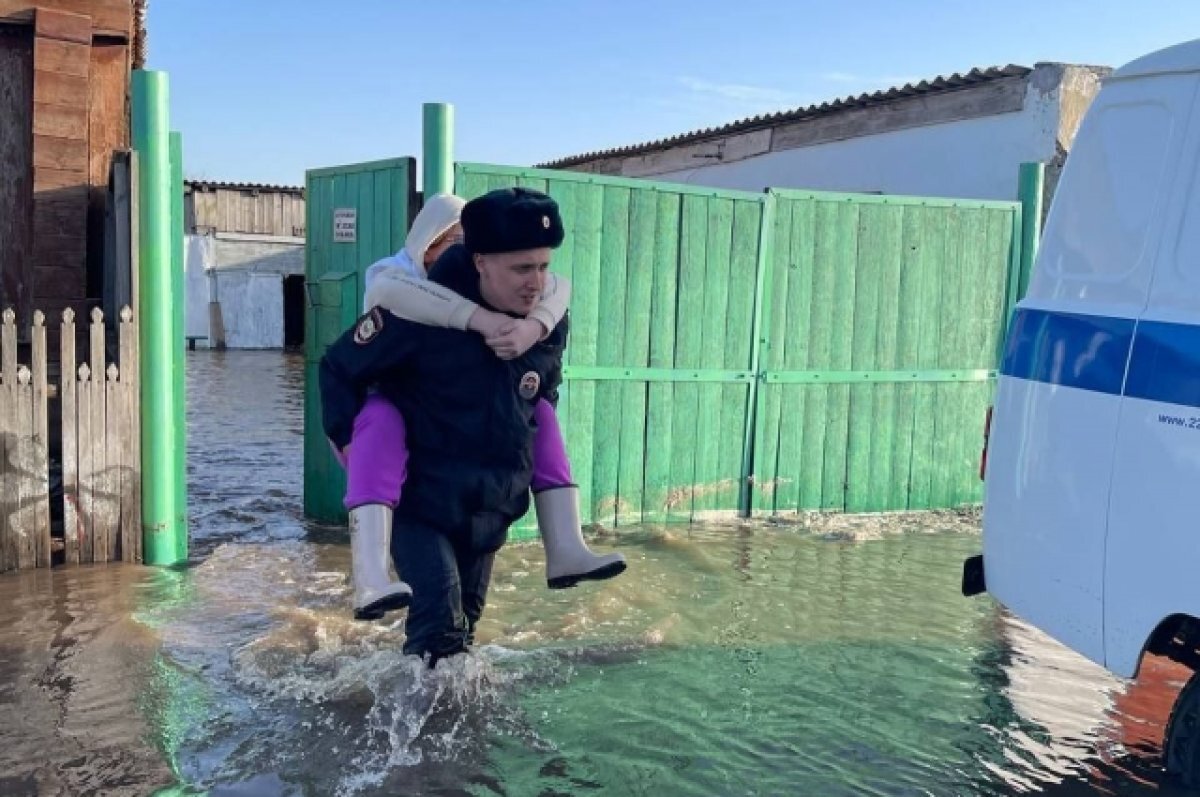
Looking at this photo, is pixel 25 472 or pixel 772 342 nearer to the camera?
pixel 25 472

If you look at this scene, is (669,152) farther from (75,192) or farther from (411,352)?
(411,352)

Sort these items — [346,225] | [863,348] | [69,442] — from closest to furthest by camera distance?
[69,442], [346,225], [863,348]

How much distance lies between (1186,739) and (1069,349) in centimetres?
130

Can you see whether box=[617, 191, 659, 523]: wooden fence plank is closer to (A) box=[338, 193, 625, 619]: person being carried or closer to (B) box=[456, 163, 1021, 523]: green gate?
(B) box=[456, 163, 1021, 523]: green gate

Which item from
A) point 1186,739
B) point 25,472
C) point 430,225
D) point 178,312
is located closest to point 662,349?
point 178,312

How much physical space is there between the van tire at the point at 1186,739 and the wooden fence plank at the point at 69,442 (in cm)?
518

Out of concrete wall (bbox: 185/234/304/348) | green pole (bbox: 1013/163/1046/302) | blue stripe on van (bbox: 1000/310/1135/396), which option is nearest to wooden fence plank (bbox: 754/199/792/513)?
green pole (bbox: 1013/163/1046/302)

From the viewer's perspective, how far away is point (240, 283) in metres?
26.4

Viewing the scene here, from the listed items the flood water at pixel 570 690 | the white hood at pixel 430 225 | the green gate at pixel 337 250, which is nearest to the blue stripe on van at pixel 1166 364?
the flood water at pixel 570 690

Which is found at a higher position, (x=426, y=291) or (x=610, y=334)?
(x=426, y=291)

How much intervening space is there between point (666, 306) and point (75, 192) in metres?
3.75

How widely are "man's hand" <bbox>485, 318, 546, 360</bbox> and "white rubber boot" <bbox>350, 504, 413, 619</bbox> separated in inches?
24.4

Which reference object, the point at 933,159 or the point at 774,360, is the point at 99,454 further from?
the point at 933,159

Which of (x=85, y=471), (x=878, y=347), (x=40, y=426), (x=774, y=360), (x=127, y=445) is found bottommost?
(x=85, y=471)
